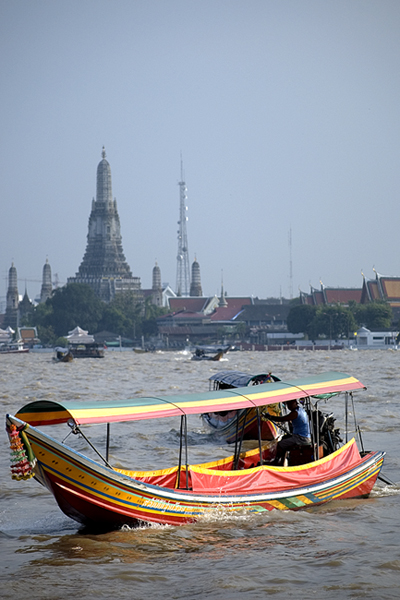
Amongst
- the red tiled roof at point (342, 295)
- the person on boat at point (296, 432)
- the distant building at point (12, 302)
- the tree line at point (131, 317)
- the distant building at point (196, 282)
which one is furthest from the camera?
the distant building at point (196, 282)

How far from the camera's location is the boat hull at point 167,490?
8133mm

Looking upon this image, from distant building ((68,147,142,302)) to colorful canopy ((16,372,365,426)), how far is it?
353 feet

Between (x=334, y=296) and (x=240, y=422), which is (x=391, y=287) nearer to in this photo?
(x=334, y=296)

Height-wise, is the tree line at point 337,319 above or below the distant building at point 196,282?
below

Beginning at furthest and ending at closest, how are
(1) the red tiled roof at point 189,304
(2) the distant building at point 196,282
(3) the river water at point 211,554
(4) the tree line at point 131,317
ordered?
(2) the distant building at point 196,282
(1) the red tiled roof at point 189,304
(4) the tree line at point 131,317
(3) the river water at point 211,554

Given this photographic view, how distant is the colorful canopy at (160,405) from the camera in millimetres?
8109

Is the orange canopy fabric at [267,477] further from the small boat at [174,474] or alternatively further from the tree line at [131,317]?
the tree line at [131,317]

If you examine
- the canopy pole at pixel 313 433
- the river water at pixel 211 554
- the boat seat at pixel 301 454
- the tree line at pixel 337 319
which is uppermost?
the tree line at pixel 337 319

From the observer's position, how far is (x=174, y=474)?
31.3 ft

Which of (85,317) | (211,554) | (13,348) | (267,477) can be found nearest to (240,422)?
(267,477)

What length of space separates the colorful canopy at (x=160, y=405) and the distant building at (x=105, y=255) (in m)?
108

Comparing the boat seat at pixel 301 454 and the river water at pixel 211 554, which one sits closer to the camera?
the river water at pixel 211 554

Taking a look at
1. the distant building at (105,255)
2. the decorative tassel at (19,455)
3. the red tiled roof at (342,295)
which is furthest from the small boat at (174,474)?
the distant building at (105,255)

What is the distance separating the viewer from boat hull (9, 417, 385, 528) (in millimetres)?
8133
